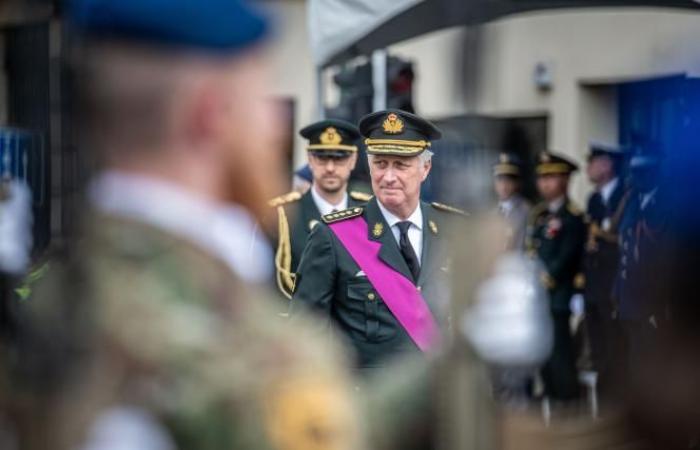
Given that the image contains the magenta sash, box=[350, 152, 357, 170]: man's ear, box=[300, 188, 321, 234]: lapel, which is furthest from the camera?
box=[350, 152, 357, 170]: man's ear

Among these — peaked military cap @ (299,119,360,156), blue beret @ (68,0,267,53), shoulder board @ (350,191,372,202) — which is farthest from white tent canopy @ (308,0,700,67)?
blue beret @ (68,0,267,53)

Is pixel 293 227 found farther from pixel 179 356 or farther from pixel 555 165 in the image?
pixel 179 356

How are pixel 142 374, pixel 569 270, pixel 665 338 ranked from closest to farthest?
pixel 142 374
pixel 665 338
pixel 569 270

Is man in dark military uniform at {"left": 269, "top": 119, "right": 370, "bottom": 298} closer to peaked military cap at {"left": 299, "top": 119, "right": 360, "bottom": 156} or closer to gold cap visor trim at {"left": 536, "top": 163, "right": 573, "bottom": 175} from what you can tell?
peaked military cap at {"left": 299, "top": 119, "right": 360, "bottom": 156}

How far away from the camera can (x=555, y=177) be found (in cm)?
1117

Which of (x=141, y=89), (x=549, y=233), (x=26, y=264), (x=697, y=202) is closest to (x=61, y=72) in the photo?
→ (x=141, y=89)

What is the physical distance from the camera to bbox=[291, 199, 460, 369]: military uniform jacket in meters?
5.33

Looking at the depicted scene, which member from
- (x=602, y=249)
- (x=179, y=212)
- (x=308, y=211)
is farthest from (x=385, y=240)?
(x=602, y=249)

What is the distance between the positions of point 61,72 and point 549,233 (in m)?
8.99

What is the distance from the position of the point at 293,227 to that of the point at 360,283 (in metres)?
1.68

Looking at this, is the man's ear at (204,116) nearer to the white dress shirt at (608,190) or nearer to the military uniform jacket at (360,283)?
the military uniform jacket at (360,283)

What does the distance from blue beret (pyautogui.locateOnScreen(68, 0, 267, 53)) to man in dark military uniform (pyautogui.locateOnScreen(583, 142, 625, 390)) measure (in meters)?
8.37

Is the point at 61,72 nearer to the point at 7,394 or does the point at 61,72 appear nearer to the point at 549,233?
the point at 7,394

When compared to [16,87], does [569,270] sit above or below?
below
